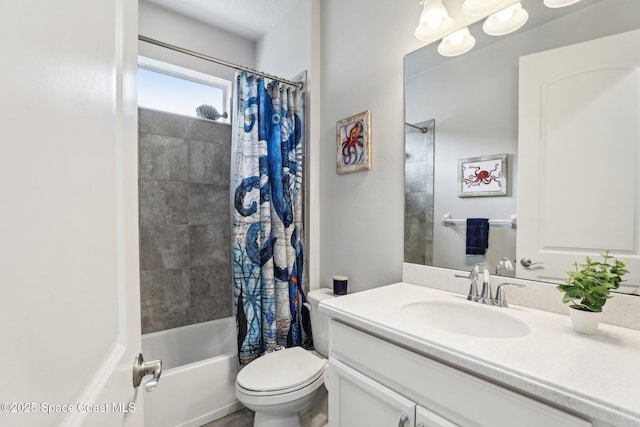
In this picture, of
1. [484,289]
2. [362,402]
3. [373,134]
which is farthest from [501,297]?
[373,134]

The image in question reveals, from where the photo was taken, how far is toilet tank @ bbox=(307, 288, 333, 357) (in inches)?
65.2

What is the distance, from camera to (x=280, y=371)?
1.41 meters

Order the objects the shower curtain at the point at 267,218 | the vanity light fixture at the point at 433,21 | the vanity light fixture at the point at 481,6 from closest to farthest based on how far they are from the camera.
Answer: the vanity light fixture at the point at 481,6 → the vanity light fixture at the point at 433,21 → the shower curtain at the point at 267,218

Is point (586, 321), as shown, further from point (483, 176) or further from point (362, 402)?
point (362, 402)

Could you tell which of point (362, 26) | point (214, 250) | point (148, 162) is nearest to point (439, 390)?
point (362, 26)

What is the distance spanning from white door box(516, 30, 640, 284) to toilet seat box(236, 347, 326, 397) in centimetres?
105

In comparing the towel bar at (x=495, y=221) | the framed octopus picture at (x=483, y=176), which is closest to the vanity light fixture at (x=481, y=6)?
the framed octopus picture at (x=483, y=176)

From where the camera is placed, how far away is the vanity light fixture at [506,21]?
3.42 feet

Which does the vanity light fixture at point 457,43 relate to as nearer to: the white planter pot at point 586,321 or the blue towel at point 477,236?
the blue towel at point 477,236

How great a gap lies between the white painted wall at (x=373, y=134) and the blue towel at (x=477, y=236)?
0.33 m

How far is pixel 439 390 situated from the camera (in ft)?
2.36

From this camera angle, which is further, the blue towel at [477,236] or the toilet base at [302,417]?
the toilet base at [302,417]

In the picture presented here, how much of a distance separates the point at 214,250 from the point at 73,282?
2058 millimetres

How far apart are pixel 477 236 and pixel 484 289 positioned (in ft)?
0.72
